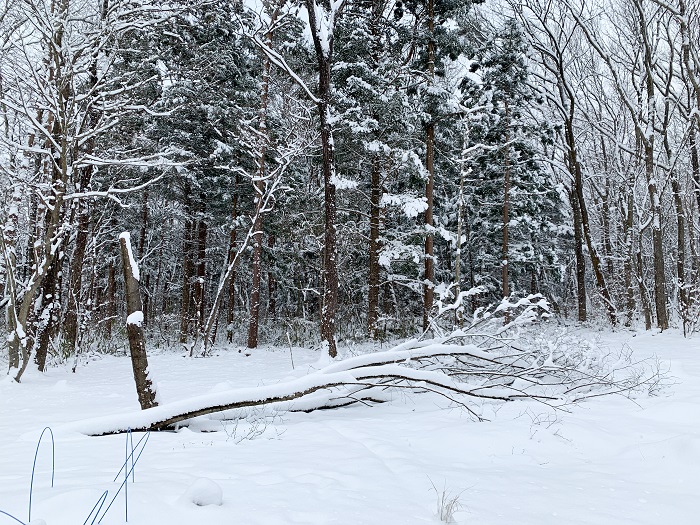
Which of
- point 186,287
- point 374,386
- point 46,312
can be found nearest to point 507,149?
point 186,287

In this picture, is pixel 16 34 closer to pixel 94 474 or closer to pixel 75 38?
pixel 75 38

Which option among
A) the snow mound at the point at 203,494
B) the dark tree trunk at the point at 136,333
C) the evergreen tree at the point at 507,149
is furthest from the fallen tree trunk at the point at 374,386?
the evergreen tree at the point at 507,149

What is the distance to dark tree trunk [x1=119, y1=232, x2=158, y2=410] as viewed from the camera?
4.00 m

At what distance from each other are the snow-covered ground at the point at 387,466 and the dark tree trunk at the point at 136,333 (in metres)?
0.52

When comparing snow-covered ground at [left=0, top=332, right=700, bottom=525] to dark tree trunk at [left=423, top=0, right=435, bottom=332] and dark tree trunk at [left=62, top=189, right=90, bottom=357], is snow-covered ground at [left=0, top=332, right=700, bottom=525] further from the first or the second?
dark tree trunk at [left=423, top=0, right=435, bottom=332]

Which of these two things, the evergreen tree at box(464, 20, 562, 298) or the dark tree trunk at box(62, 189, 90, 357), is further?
the evergreen tree at box(464, 20, 562, 298)

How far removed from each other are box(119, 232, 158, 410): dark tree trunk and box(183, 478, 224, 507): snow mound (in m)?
2.26

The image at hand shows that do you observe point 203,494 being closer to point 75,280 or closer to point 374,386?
point 374,386

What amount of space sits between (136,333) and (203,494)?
240 cm

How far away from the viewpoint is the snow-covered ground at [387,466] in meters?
2.09

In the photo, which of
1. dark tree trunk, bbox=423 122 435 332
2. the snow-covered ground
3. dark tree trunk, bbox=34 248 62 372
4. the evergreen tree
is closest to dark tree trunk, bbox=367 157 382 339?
dark tree trunk, bbox=423 122 435 332

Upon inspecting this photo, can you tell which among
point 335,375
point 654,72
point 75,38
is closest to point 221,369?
point 335,375

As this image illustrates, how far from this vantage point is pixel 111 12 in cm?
871

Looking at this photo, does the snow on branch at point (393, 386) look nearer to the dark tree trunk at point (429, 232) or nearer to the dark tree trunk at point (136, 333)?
the dark tree trunk at point (136, 333)
